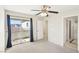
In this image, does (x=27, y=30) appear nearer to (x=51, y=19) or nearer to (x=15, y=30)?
(x=15, y=30)

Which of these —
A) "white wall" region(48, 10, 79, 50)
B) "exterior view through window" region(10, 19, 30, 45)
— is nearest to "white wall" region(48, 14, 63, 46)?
"white wall" region(48, 10, 79, 50)

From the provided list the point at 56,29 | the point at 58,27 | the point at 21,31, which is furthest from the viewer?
the point at 21,31

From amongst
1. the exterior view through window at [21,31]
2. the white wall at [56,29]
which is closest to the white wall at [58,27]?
the white wall at [56,29]

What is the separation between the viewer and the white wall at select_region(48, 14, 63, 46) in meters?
4.83

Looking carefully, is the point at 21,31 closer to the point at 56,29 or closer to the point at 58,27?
the point at 56,29

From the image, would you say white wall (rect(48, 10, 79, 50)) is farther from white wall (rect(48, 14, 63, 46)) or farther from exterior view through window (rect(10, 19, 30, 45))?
exterior view through window (rect(10, 19, 30, 45))

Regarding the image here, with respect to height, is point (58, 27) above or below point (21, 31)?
above

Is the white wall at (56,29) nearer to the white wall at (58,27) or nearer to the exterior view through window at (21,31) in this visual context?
the white wall at (58,27)

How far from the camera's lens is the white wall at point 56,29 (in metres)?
4.83

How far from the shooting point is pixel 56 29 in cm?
521

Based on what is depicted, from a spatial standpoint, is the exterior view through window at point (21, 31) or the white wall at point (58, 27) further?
the exterior view through window at point (21, 31)

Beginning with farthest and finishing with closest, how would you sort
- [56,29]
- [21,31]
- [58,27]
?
[21,31] → [56,29] → [58,27]

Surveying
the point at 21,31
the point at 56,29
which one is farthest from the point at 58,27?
the point at 21,31

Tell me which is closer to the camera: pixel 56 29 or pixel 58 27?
pixel 58 27
